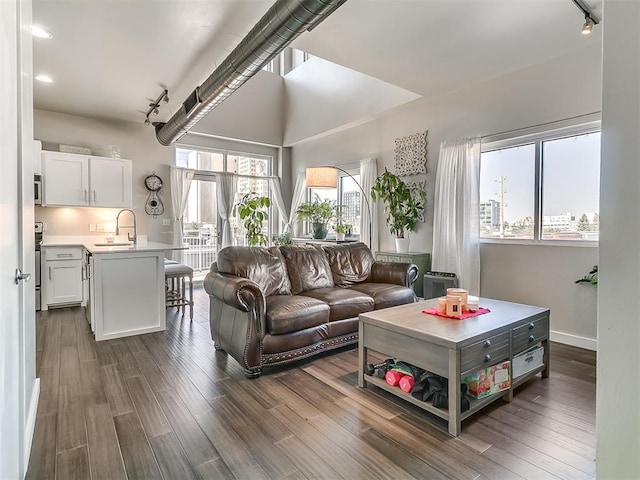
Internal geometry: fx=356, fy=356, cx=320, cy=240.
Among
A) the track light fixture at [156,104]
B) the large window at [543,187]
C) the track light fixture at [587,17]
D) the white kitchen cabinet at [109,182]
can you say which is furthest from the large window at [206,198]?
the track light fixture at [587,17]

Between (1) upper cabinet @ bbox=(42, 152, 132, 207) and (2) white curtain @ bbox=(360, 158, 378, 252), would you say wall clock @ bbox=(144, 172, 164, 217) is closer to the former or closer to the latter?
(1) upper cabinet @ bbox=(42, 152, 132, 207)

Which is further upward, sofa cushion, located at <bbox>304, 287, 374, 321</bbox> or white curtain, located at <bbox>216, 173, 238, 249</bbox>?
white curtain, located at <bbox>216, 173, 238, 249</bbox>

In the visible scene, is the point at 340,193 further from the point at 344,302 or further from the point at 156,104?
the point at 344,302

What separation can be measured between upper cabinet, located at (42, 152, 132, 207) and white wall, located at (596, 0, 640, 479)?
20.1 ft

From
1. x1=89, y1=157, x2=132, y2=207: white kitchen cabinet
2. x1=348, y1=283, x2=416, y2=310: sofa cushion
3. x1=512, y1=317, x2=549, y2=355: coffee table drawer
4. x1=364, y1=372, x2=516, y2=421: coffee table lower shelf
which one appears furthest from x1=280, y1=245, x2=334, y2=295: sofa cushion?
x1=89, y1=157, x2=132, y2=207: white kitchen cabinet

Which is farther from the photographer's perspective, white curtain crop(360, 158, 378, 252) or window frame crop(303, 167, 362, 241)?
window frame crop(303, 167, 362, 241)

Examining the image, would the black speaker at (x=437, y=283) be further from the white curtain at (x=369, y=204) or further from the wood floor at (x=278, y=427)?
the wood floor at (x=278, y=427)

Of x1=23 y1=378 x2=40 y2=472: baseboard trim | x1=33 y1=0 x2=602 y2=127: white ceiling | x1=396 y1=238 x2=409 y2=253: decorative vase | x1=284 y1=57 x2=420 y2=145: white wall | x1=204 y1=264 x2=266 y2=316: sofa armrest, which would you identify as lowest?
x1=23 y1=378 x2=40 y2=472: baseboard trim

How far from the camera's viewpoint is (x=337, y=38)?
3.19 m

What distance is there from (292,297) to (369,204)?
9.69 ft

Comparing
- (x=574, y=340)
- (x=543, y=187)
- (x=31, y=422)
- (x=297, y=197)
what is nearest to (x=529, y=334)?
(x=574, y=340)

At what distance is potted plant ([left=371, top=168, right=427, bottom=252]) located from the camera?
15.8 ft

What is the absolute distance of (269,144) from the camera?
7246 mm

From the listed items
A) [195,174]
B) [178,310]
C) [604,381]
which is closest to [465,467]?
[604,381]
